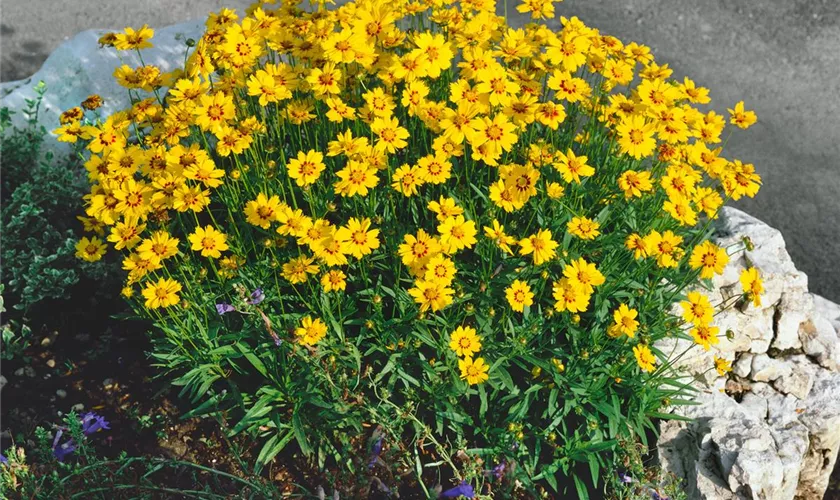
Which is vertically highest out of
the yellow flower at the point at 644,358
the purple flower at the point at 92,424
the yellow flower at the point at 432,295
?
the yellow flower at the point at 432,295

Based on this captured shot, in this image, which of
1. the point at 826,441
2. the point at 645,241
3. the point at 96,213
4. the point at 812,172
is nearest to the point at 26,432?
the point at 96,213

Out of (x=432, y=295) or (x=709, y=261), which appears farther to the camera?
(x=709, y=261)

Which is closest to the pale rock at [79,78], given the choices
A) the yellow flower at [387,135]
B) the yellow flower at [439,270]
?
the yellow flower at [387,135]

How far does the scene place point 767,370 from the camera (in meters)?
3.63

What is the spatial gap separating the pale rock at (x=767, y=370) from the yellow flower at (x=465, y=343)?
5.04ft

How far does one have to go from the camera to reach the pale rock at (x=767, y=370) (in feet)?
11.9

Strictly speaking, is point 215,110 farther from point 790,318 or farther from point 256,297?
point 790,318

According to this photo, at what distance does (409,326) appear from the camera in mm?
3244

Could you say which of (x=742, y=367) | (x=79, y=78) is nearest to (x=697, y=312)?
(x=742, y=367)

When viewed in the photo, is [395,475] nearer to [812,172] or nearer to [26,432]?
[26,432]

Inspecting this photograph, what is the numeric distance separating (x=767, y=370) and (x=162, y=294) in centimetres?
275

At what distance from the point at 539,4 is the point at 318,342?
5.90 ft

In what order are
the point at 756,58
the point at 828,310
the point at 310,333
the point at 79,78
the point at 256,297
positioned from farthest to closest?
the point at 756,58, the point at 79,78, the point at 828,310, the point at 256,297, the point at 310,333

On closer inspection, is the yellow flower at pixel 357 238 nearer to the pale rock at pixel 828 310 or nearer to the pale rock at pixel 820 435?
the pale rock at pixel 820 435
